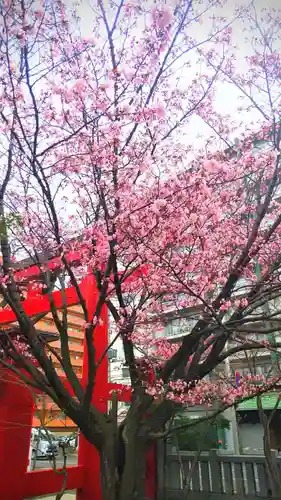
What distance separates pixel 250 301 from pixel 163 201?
1851 mm

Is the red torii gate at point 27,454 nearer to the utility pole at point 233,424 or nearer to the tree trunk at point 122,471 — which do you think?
the tree trunk at point 122,471

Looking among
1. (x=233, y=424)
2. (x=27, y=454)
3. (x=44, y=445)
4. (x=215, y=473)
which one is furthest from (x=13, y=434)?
(x=44, y=445)

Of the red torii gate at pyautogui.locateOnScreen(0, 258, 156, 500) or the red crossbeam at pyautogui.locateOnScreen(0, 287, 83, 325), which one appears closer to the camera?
the red torii gate at pyautogui.locateOnScreen(0, 258, 156, 500)

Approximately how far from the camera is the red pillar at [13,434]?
5906 millimetres

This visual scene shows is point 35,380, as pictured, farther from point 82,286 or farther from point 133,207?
point 82,286

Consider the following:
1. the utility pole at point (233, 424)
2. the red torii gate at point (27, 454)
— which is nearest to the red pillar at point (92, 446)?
the red torii gate at point (27, 454)

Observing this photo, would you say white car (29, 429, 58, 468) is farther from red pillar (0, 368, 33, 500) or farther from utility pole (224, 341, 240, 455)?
utility pole (224, 341, 240, 455)

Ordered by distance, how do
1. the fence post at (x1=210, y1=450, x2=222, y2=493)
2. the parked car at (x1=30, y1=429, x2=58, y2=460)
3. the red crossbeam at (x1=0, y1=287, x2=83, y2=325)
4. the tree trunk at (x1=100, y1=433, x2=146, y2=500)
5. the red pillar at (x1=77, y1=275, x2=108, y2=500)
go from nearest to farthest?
the tree trunk at (x1=100, y1=433, x2=146, y2=500), the parked car at (x1=30, y1=429, x2=58, y2=460), the fence post at (x1=210, y1=450, x2=222, y2=493), the red pillar at (x1=77, y1=275, x2=108, y2=500), the red crossbeam at (x1=0, y1=287, x2=83, y2=325)

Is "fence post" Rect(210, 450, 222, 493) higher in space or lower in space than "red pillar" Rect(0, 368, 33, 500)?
lower

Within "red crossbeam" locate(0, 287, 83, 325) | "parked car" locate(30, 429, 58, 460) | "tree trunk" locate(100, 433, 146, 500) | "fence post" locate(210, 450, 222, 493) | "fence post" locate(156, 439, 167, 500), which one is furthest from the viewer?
"red crossbeam" locate(0, 287, 83, 325)

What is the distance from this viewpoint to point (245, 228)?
22.6ft

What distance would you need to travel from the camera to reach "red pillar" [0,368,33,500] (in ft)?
19.4

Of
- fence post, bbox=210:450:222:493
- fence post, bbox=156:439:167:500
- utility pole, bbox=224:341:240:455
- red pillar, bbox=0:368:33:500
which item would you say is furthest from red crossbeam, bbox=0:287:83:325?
utility pole, bbox=224:341:240:455

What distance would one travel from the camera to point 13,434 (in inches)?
244
